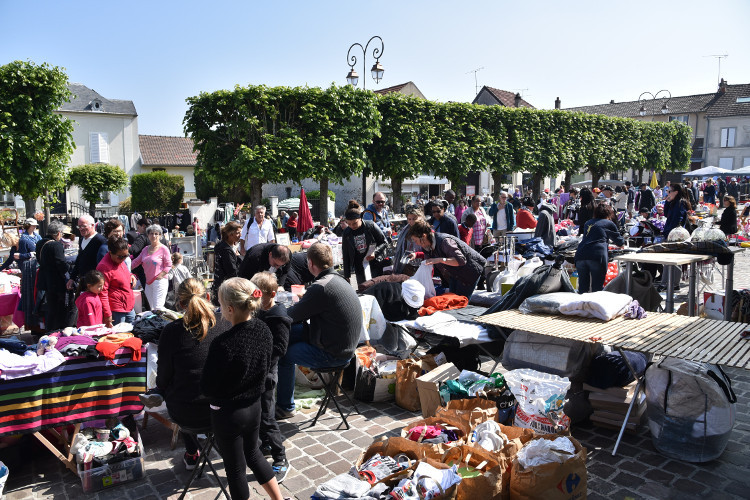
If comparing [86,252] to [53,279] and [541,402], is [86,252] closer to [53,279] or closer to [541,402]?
[53,279]

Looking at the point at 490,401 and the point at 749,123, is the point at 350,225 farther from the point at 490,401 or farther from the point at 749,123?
the point at 749,123

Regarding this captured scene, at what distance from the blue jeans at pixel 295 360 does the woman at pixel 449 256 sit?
238 centimetres

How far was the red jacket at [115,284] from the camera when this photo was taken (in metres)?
5.82

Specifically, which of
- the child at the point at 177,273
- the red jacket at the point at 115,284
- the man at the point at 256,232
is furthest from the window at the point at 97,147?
the red jacket at the point at 115,284

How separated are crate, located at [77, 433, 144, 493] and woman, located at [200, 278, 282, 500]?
1.11 metres

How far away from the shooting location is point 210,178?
18109 millimetres

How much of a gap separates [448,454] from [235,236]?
13.6ft

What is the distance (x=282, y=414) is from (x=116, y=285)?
2559mm

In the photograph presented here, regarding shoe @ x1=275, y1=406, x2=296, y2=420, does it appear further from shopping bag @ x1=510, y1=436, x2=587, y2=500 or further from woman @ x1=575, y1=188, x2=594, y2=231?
woman @ x1=575, y1=188, x2=594, y2=231

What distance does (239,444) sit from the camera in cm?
310

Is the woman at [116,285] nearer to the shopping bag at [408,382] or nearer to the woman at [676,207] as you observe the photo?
the shopping bag at [408,382]

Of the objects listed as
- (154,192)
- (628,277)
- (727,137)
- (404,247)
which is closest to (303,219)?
(404,247)

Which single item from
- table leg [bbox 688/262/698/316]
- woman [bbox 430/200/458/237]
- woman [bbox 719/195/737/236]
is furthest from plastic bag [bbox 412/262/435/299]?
woman [bbox 719/195/737/236]

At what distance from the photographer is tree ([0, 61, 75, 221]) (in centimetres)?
1425
